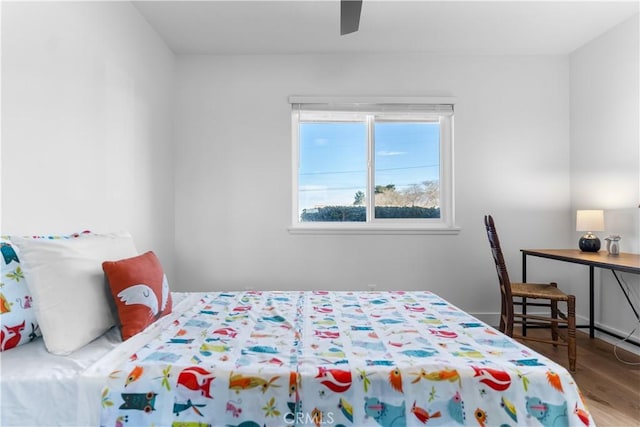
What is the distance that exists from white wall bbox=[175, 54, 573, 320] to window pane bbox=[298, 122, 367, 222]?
0.23 meters

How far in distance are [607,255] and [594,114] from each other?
1311mm

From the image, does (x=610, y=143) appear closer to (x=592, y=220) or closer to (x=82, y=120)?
(x=592, y=220)

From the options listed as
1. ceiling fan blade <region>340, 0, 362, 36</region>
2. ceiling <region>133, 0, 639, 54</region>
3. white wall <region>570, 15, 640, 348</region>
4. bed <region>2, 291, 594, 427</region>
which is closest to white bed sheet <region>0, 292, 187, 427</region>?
bed <region>2, 291, 594, 427</region>

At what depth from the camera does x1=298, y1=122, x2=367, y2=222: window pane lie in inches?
140

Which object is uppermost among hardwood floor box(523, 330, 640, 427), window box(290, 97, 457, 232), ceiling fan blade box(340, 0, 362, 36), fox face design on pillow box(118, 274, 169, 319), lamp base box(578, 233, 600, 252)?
ceiling fan blade box(340, 0, 362, 36)

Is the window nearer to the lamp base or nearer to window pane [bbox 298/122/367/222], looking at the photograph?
window pane [bbox 298/122/367/222]

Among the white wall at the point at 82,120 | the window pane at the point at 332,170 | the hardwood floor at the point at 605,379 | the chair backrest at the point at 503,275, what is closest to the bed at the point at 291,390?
the white wall at the point at 82,120

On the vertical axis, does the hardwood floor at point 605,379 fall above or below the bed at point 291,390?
below

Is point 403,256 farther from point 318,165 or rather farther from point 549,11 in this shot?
point 549,11

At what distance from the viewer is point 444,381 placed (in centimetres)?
114

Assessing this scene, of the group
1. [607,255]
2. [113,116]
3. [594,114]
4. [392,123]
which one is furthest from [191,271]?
[594,114]

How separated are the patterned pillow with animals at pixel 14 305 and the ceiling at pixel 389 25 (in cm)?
209

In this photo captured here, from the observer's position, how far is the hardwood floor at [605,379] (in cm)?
190

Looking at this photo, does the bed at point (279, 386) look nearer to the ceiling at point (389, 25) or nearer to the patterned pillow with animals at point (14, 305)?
the patterned pillow with animals at point (14, 305)
